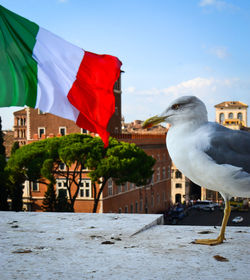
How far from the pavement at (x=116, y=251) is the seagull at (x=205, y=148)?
0.62 meters

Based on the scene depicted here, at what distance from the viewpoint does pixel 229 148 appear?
132 inches

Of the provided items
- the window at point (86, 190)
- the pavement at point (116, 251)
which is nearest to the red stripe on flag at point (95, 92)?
the pavement at point (116, 251)

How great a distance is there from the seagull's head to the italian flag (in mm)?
1452

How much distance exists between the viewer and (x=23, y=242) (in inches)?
162

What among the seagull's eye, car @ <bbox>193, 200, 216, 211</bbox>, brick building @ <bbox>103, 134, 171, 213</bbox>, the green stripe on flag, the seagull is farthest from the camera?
car @ <bbox>193, 200, 216, 211</bbox>

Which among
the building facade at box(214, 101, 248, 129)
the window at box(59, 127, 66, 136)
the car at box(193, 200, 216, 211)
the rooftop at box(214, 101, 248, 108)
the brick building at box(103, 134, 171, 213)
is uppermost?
the rooftop at box(214, 101, 248, 108)

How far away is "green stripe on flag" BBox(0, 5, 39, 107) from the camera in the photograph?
4.77 metres

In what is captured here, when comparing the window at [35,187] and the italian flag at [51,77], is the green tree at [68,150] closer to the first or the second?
the window at [35,187]

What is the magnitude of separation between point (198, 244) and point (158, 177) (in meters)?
41.1

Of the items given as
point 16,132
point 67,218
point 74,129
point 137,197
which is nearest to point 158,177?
point 137,197

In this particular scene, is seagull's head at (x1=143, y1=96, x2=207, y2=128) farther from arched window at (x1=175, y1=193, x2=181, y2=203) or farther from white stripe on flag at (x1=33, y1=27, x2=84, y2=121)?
arched window at (x1=175, y1=193, x2=181, y2=203)

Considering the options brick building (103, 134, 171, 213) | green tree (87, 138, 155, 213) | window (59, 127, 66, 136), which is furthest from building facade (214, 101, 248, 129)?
green tree (87, 138, 155, 213)

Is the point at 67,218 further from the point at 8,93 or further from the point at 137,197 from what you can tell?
the point at 137,197

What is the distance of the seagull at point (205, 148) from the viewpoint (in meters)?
3.28
